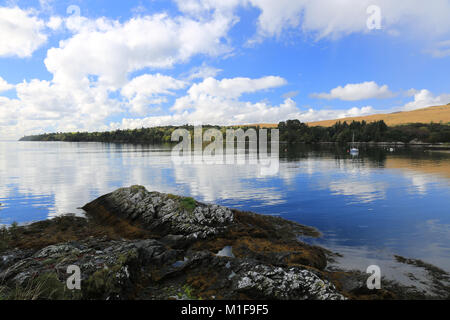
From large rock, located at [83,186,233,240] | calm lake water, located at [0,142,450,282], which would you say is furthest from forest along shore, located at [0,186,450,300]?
calm lake water, located at [0,142,450,282]

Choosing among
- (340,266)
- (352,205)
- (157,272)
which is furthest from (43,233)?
(352,205)

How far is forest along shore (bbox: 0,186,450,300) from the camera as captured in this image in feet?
32.7

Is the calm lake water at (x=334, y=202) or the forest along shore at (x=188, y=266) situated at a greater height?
the forest along shore at (x=188, y=266)

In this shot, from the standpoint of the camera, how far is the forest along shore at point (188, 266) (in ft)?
32.7

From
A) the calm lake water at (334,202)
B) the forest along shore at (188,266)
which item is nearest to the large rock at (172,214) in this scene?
the forest along shore at (188,266)

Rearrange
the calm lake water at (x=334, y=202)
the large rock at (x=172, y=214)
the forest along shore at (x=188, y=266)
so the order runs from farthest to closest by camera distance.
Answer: the large rock at (x=172, y=214)
the calm lake water at (x=334, y=202)
the forest along shore at (x=188, y=266)

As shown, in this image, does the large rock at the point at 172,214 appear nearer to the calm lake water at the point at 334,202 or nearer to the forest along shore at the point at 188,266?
the forest along shore at the point at 188,266

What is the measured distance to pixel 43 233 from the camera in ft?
67.2

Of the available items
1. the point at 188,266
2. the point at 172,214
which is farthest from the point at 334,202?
the point at 188,266

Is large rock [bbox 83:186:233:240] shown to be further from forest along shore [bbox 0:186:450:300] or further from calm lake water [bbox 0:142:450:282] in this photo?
calm lake water [bbox 0:142:450:282]

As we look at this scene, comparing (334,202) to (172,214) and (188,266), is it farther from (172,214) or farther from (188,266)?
(188,266)

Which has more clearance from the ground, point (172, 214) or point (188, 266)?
point (172, 214)

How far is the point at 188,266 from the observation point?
12.4 meters

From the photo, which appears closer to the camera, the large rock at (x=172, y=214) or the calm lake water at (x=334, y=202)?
the calm lake water at (x=334, y=202)
